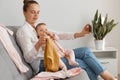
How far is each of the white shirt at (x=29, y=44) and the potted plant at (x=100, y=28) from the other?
121cm

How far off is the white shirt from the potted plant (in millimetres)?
1213

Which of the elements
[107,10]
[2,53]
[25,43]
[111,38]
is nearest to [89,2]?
[107,10]

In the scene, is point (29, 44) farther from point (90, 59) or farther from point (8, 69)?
point (90, 59)

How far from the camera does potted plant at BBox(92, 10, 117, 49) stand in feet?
11.2

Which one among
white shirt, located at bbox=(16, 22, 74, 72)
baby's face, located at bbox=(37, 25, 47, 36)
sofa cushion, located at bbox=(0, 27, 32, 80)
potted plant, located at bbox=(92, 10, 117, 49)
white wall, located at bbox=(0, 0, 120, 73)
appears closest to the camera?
sofa cushion, located at bbox=(0, 27, 32, 80)

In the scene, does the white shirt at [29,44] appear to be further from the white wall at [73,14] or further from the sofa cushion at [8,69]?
the white wall at [73,14]

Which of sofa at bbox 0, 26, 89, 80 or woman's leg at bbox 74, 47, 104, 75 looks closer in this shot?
sofa at bbox 0, 26, 89, 80

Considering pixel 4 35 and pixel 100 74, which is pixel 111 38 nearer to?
pixel 100 74

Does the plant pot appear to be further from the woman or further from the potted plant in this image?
the woman

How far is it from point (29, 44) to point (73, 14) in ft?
4.90

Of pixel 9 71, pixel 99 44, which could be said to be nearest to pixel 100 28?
pixel 99 44

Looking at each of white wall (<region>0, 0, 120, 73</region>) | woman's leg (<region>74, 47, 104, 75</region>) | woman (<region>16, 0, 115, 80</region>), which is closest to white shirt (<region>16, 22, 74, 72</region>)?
woman (<region>16, 0, 115, 80</region>)

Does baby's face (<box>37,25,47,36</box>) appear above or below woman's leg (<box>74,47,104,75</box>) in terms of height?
above

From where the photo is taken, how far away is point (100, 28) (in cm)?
340
